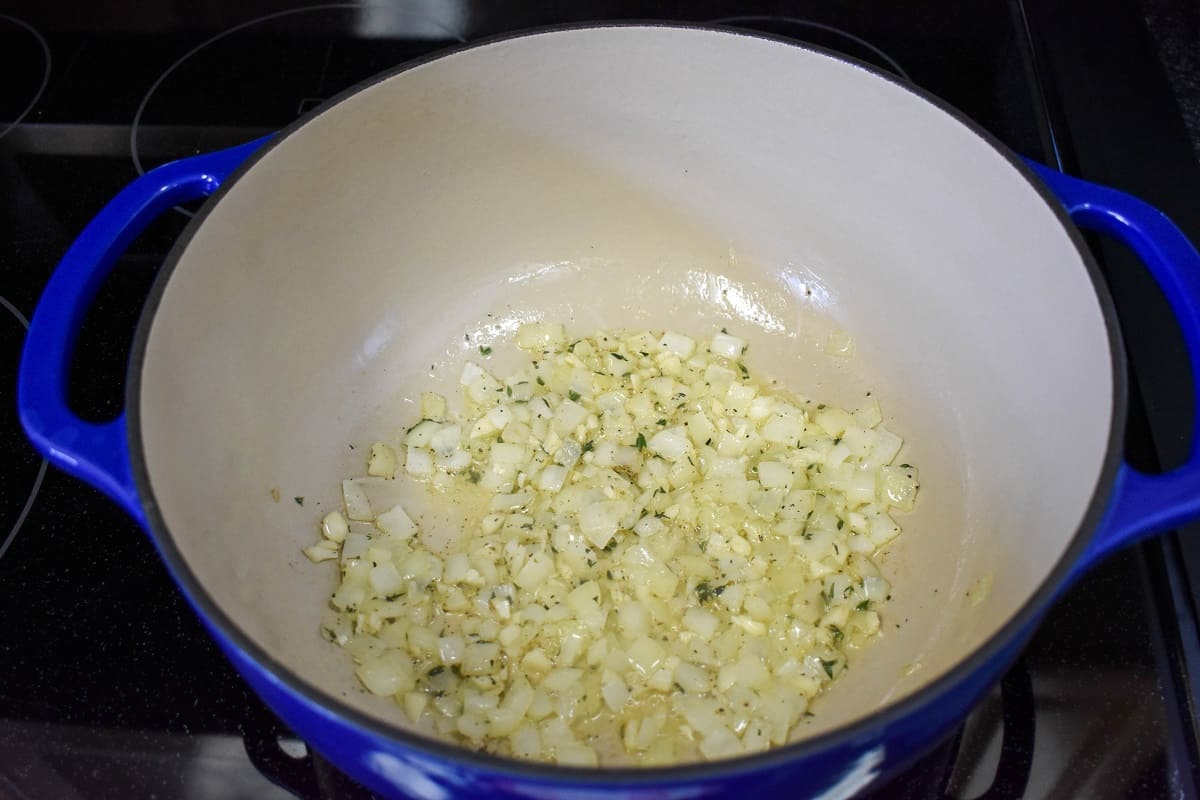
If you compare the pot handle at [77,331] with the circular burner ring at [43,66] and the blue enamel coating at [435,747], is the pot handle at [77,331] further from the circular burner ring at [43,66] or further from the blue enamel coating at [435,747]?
the circular burner ring at [43,66]

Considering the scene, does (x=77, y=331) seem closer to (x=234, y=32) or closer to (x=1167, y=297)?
(x=234, y=32)

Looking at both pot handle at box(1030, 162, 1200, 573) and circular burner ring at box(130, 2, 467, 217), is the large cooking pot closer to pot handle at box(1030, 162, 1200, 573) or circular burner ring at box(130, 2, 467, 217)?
pot handle at box(1030, 162, 1200, 573)

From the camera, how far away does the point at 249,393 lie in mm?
990

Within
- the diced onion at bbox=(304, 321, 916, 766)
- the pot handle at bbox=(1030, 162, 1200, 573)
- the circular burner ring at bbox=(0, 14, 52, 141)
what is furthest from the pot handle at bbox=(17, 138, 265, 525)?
the pot handle at bbox=(1030, 162, 1200, 573)

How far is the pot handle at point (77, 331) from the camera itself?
74 centimetres

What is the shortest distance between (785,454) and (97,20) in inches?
45.1

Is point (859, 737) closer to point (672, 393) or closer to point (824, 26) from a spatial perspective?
point (672, 393)

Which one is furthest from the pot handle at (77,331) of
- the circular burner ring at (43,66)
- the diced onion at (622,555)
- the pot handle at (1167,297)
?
the pot handle at (1167,297)

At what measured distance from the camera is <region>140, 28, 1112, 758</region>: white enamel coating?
87cm

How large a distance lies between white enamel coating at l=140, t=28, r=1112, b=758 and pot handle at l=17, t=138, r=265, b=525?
0.03 metres

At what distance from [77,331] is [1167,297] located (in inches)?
35.6

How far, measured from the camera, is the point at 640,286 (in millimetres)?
1226

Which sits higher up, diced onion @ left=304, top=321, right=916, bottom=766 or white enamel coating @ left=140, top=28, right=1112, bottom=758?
white enamel coating @ left=140, top=28, right=1112, bottom=758

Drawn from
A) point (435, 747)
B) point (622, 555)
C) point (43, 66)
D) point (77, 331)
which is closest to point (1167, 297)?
point (622, 555)
